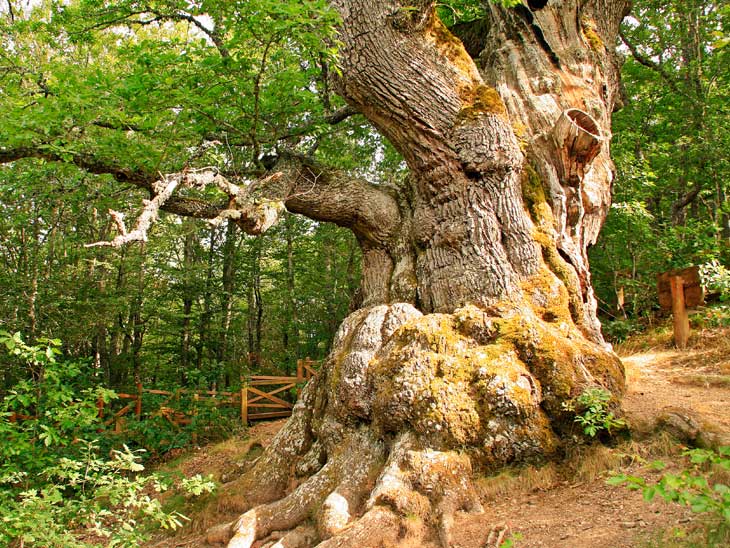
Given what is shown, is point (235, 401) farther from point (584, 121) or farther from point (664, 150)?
point (664, 150)

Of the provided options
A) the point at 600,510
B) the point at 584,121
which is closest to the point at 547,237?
the point at 584,121

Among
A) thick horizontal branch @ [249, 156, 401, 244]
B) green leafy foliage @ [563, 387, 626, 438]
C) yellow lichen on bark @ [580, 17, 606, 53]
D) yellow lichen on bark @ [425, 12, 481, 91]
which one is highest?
yellow lichen on bark @ [580, 17, 606, 53]

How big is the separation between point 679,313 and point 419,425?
5613 mm

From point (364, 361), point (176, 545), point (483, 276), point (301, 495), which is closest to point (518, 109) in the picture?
point (483, 276)

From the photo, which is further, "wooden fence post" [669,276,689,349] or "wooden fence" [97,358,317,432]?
"wooden fence" [97,358,317,432]

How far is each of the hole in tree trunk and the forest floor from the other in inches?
118

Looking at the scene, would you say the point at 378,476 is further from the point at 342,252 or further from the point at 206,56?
the point at 342,252

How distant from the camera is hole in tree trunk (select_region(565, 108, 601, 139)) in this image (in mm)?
5504

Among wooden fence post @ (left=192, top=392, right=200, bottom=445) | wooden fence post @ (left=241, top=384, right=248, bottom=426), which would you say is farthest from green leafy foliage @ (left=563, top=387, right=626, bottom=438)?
wooden fence post @ (left=241, top=384, right=248, bottom=426)

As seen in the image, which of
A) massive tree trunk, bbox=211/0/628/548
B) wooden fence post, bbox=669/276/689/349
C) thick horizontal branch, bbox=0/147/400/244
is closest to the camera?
massive tree trunk, bbox=211/0/628/548

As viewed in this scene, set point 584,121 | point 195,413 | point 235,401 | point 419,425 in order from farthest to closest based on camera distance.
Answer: point 235,401 < point 195,413 < point 584,121 < point 419,425

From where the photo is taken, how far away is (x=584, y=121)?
5.61 m

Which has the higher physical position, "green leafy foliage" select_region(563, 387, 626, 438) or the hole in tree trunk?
the hole in tree trunk

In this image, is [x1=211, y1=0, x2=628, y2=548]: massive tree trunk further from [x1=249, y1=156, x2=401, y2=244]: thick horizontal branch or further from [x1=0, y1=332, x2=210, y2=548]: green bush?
[x1=0, y1=332, x2=210, y2=548]: green bush
